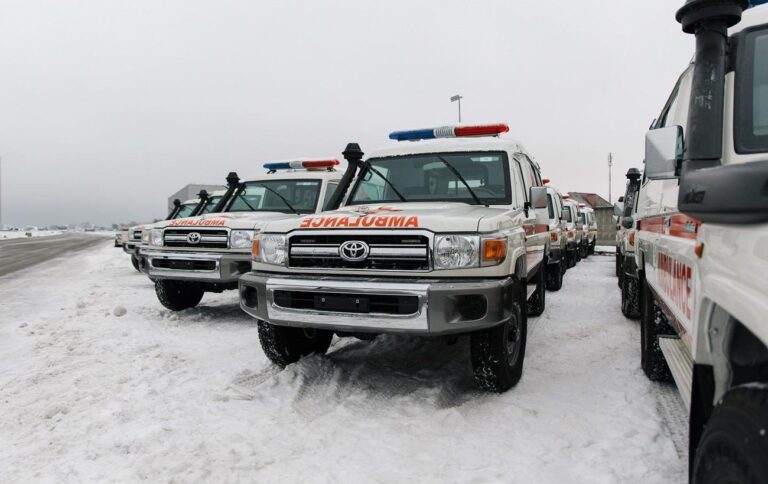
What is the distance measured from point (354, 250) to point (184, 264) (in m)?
3.60

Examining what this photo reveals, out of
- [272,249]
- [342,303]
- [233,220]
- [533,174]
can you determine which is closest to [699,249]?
[342,303]

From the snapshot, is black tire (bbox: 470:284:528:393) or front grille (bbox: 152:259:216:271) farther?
front grille (bbox: 152:259:216:271)

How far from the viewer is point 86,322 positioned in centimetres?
634

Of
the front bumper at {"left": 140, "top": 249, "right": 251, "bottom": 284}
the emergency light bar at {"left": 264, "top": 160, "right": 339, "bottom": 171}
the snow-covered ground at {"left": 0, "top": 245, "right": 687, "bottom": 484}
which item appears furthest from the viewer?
the emergency light bar at {"left": 264, "top": 160, "right": 339, "bottom": 171}

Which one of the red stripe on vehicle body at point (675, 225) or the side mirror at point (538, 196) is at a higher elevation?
the side mirror at point (538, 196)

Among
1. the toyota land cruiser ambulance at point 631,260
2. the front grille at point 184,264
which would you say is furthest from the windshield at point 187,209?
the toyota land cruiser ambulance at point 631,260

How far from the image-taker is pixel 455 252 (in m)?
3.42

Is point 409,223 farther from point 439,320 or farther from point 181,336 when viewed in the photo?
point 181,336

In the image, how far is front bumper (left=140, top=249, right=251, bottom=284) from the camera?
608cm

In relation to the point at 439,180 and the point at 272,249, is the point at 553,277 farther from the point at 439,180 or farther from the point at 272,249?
the point at 272,249

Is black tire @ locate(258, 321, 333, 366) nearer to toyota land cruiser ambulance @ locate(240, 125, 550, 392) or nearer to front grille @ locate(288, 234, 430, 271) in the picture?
toyota land cruiser ambulance @ locate(240, 125, 550, 392)

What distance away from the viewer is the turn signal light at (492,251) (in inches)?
133

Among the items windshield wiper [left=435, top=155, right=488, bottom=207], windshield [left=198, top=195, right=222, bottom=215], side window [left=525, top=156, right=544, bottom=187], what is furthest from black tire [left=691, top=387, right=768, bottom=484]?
windshield [left=198, top=195, right=222, bottom=215]

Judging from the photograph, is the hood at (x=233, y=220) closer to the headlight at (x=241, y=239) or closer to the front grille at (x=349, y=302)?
the headlight at (x=241, y=239)
